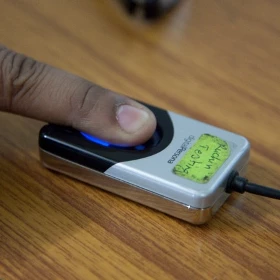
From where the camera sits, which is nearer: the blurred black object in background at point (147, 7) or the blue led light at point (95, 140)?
the blue led light at point (95, 140)

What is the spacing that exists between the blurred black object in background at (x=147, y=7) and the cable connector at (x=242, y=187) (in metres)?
0.34

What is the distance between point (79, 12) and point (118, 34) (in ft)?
0.24

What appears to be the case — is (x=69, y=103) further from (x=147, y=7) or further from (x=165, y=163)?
(x=147, y=7)

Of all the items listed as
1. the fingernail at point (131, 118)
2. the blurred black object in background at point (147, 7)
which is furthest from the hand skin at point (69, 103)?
the blurred black object in background at point (147, 7)

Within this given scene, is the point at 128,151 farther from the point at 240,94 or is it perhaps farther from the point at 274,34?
the point at 274,34

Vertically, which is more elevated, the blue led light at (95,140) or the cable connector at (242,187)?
the cable connector at (242,187)

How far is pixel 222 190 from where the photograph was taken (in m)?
0.51

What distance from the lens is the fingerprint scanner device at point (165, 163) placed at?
50 centimetres

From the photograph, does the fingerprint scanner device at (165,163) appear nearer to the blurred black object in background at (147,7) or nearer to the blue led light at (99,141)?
the blue led light at (99,141)

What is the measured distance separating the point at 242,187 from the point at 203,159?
41mm

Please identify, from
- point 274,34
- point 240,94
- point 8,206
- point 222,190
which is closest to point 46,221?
point 8,206

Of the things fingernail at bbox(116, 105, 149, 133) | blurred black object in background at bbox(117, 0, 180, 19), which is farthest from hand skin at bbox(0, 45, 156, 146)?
blurred black object in background at bbox(117, 0, 180, 19)

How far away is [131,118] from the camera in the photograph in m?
0.54

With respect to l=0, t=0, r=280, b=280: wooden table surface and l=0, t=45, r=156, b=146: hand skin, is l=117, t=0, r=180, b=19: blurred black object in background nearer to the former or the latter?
l=0, t=0, r=280, b=280: wooden table surface
